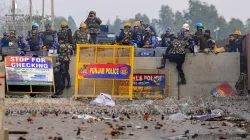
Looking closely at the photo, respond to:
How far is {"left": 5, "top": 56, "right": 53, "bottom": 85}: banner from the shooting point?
1869cm

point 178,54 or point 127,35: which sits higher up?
point 127,35

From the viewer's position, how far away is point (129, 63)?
18.7 meters

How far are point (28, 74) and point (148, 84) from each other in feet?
13.3

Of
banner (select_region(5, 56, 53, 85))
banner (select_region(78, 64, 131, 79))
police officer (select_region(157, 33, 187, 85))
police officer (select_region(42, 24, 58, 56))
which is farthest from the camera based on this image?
police officer (select_region(42, 24, 58, 56))

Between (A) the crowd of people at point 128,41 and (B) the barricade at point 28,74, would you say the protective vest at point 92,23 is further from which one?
(B) the barricade at point 28,74

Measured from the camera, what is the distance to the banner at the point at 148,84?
19156 mm

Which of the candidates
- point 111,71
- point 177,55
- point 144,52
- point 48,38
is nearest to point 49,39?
point 48,38

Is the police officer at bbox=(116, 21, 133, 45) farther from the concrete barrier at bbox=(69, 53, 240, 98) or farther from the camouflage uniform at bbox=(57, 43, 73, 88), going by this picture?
the camouflage uniform at bbox=(57, 43, 73, 88)

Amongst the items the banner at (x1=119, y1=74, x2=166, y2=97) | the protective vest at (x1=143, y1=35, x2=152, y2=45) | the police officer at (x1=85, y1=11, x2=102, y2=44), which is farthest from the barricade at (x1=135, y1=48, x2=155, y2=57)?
the police officer at (x1=85, y1=11, x2=102, y2=44)

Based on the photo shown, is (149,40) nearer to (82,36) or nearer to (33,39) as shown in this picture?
(82,36)

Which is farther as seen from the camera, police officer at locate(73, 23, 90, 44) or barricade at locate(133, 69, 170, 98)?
police officer at locate(73, 23, 90, 44)

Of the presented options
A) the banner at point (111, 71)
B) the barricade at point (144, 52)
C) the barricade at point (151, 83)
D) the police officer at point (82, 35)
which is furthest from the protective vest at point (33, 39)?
the barricade at point (151, 83)

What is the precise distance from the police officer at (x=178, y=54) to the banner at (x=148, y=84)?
0.51m

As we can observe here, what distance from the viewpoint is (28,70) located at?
18.8 metres
